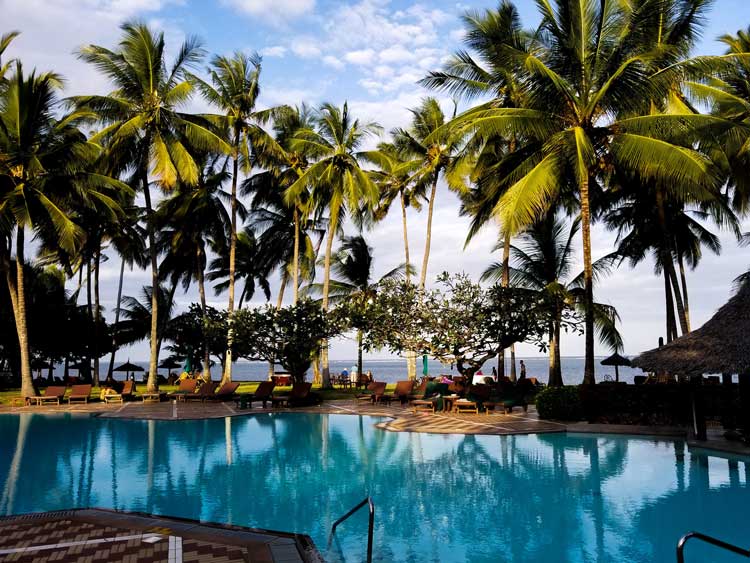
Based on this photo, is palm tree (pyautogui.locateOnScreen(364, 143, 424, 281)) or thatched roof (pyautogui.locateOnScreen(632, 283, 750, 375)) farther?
palm tree (pyautogui.locateOnScreen(364, 143, 424, 281))

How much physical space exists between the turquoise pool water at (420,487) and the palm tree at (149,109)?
1178cm

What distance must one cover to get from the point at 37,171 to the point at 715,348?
Result: 22271mm

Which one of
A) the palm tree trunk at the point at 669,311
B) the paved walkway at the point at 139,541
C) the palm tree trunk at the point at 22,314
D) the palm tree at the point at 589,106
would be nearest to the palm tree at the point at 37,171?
the palm tree trunk at the point at 22,314

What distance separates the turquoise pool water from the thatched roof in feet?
5.88

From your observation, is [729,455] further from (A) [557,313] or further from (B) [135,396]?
(B) [135,396]

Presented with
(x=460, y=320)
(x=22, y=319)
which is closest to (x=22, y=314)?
(x=22, y=319)

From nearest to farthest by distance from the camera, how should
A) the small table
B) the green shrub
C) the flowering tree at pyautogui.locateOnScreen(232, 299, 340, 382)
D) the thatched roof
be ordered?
the thatched roof < the green shrub < the small table < the flowering tree at pyautogui.locateOnScreen(232, 299, 340, 382)

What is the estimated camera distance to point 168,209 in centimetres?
2853

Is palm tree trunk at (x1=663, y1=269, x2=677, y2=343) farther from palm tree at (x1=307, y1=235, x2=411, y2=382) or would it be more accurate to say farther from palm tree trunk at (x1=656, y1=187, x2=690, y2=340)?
palm tree at (x1=307, y1=235, x2=411, y2=382)

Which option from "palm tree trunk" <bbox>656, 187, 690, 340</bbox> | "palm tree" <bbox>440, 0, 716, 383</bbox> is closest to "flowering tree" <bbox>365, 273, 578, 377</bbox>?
"palm tree" <bbox>440, 0, 716, 383</bbox>

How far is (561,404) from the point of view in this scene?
1631 centimetres

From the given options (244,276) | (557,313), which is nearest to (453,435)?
(557,313)

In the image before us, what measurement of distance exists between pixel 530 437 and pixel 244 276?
2761 centimetres

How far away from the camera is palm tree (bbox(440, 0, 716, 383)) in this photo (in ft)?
49.3
